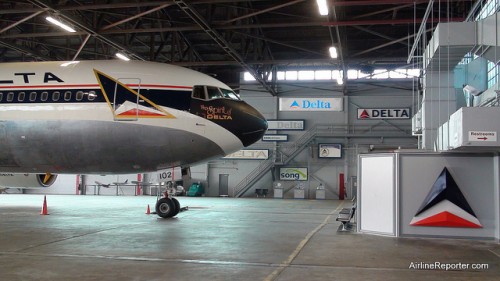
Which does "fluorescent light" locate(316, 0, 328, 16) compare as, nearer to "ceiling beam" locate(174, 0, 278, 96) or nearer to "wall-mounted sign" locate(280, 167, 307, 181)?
"ceiling beam" locate(174, 0, 278, 96)

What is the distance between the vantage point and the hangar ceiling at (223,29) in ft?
64.5

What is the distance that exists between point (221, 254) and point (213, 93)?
19.5 feet

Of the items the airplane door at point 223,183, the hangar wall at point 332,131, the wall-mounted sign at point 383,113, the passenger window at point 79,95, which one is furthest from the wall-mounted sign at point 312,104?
the passenger window at point 79,95

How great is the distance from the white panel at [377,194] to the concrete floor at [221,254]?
21.4 inches

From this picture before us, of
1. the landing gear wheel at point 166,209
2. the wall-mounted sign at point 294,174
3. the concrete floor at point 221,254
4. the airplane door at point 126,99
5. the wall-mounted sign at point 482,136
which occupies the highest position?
the airplane door at point 126,99

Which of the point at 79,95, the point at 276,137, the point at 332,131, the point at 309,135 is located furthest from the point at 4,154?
the point at 332,131

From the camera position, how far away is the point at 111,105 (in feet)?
41.9

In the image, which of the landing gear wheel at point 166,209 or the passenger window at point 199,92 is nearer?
the passenger window at point 199,92

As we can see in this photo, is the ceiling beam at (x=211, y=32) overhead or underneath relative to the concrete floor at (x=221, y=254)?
overhead

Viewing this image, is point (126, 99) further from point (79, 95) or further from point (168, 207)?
point (168, 207)

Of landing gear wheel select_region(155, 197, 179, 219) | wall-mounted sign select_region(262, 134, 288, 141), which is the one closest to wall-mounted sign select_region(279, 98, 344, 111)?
wall-mounted sign select_region(262, 134, 288, 141)

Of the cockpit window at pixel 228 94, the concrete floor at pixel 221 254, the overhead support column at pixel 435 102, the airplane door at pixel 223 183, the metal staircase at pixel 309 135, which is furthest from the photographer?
the airplane door at pixel 223 183

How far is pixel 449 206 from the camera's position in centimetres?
1095

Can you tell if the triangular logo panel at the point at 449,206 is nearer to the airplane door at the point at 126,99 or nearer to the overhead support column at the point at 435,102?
the overhead support column at the point at 435,102
